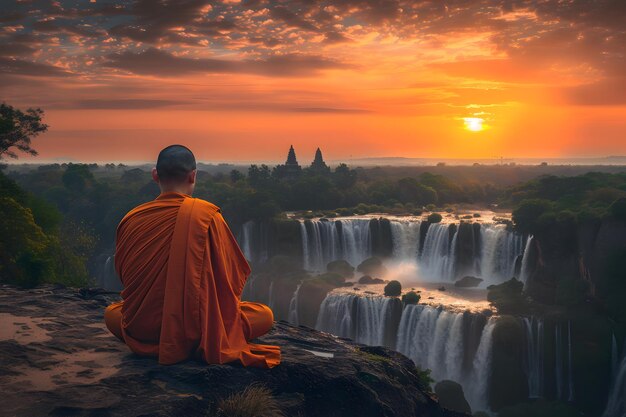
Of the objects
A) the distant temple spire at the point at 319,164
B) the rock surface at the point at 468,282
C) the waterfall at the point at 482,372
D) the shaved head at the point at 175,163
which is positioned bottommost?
the waterfall at the point at 482,372

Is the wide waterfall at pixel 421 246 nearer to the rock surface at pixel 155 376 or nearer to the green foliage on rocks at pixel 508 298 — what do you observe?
the green foliage on rocks at pixel 508 298

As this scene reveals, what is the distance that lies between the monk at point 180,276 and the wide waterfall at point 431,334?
34.5m

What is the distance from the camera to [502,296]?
1690 inches

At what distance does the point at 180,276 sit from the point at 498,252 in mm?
50619

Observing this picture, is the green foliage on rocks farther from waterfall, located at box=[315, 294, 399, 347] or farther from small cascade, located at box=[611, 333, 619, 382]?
waterfall, located at box=[315, 294, 399, 347]

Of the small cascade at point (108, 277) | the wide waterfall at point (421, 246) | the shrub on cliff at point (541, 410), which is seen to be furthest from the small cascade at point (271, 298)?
the shrub on cliff at point (541, 410)

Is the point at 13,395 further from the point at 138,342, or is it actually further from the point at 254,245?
the point at 254,245

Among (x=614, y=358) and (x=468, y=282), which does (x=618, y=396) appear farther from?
(x=468, y=282)

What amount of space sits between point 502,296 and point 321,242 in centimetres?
2406

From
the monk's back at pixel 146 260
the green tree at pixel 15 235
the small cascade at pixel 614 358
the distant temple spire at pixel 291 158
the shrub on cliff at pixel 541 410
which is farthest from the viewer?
the distant temple spire at pixel 291 158

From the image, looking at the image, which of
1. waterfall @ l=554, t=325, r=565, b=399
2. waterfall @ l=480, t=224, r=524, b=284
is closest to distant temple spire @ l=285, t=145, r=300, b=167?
waterfall @ l=480, t=224, r=524, b=284

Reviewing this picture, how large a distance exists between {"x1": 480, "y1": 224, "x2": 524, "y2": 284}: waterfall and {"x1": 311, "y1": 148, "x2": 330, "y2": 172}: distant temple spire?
198ft

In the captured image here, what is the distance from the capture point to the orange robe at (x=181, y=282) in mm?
7250

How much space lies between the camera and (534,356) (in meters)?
39.1
